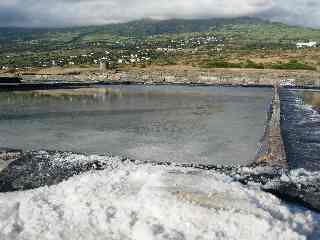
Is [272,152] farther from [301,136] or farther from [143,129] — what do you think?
[143,129]

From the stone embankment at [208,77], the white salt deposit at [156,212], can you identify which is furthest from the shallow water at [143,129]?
the stone embankment at [208,77]

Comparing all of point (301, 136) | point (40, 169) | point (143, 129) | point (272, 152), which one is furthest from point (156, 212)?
point (301, 136)

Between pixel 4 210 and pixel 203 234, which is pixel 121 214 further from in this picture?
pixel 4 210

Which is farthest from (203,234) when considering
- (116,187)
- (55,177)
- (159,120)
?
(159,120)

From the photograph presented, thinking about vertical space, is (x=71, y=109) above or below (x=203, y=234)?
below

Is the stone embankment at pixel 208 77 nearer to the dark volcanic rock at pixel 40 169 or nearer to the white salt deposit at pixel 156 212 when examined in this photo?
the dark volcanic rock at pixel 40 169
